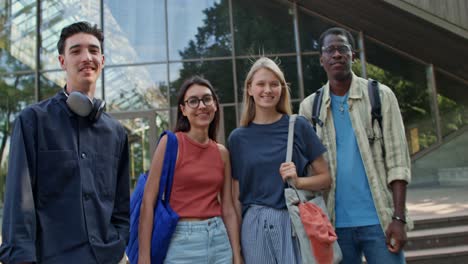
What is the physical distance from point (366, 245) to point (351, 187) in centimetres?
36

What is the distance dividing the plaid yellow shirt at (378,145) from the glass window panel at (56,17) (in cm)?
1196

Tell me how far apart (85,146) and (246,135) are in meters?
1.00

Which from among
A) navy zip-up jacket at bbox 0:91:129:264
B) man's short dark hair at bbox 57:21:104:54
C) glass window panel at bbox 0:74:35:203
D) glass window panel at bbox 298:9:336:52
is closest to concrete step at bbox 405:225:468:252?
navy zip-up jacket at bbox 0:91:129:264

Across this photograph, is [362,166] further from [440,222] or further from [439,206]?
[439,206]

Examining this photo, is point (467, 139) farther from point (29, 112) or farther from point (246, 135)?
point (29, 112)

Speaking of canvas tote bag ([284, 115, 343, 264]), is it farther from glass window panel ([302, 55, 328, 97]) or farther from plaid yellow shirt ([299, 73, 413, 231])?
glass window panel ([302, 55, 328, 97])

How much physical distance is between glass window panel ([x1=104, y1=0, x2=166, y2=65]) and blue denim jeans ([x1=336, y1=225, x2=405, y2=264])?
434 inches

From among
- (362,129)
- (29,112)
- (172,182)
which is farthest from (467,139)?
(29,112)

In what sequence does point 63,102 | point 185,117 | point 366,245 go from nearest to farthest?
point 63,102 < point 366,245 < point 185,117

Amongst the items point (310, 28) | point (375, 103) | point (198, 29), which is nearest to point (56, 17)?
point (198, 29)

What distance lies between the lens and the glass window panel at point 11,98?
12188mm

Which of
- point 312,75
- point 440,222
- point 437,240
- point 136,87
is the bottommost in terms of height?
point 437,240

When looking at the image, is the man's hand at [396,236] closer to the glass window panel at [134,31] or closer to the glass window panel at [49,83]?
the glass window panel at [134,31]

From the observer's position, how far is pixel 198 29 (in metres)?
12.8
